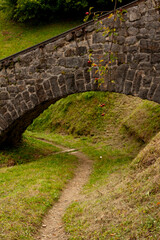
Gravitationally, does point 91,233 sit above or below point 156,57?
below

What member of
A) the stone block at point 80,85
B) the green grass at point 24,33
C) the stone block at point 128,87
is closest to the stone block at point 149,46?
the stone block at point 128,87

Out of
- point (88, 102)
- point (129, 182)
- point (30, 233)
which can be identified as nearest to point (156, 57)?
point (129, 182)

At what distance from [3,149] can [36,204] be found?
6086mm

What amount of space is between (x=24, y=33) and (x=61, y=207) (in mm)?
21563

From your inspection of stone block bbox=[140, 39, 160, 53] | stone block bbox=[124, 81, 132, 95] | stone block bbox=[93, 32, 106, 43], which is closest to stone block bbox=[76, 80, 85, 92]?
stone block bbox=[93, 32, 106, 43]

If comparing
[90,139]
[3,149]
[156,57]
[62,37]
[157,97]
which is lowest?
[90,139]

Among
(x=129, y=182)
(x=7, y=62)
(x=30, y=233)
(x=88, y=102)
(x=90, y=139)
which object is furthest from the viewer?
(x=88, y=102)

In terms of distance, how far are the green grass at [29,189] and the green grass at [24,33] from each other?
511 inches

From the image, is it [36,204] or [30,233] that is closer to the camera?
[30,233]

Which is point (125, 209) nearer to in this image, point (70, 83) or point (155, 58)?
point (155, 58)

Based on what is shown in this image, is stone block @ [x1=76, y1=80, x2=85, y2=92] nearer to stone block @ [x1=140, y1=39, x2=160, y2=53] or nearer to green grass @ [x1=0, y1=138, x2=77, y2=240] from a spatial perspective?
stone block @ [x1=140, y1=39, x2=160, y2=53]

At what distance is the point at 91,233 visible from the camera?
484 cm

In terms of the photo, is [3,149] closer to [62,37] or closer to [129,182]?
[62,37]

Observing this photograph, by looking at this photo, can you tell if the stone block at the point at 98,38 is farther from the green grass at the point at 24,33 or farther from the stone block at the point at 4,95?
the green grass at the point at 24,33
